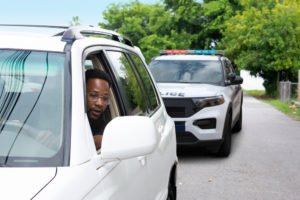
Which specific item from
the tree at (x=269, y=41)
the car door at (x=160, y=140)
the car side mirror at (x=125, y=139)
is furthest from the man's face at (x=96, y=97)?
the tree at (x=269, y=41)

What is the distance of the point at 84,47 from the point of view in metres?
2.75

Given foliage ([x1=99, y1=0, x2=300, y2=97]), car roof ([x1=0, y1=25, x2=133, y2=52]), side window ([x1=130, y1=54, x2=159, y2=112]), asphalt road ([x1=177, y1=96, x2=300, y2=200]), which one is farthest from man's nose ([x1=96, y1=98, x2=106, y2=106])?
foliage ([x1=99, y1=0, x2=300, y2=97])

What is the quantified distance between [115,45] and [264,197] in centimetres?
353

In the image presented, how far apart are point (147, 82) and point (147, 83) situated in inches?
0.7

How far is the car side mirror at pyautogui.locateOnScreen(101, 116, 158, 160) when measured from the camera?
7.48 ft

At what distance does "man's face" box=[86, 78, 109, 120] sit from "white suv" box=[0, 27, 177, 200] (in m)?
0.16

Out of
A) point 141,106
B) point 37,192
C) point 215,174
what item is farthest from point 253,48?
point 37,192

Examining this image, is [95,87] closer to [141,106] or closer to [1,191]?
[141,106]

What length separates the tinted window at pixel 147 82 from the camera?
4.25 meters

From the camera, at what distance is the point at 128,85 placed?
144 inches

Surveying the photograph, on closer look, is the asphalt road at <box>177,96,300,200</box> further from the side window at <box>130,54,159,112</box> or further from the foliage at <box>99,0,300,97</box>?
the foliage at <box>99,0,300,97</box>

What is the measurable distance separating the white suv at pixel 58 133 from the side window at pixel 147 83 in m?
1.17

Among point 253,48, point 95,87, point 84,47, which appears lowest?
point 253,48

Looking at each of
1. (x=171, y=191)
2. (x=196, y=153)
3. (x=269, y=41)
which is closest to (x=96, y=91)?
(x=171, y=191)
